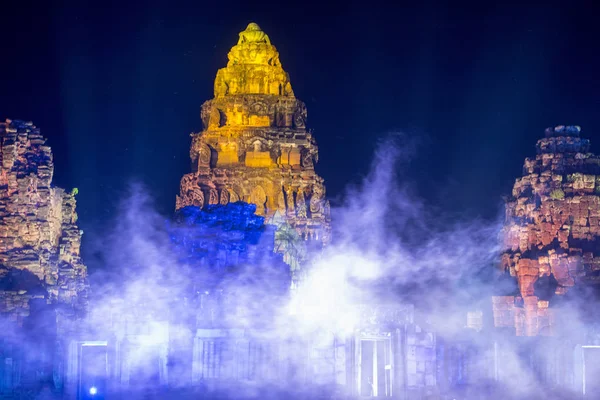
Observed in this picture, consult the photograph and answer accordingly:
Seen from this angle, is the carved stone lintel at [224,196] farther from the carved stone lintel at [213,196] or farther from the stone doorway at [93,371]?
the stone doorway at [93,371]

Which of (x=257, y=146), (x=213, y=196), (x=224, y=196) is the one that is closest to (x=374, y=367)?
(x=224, y=196)

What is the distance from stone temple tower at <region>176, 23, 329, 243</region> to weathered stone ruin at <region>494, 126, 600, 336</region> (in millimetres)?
9472

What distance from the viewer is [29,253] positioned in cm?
5694

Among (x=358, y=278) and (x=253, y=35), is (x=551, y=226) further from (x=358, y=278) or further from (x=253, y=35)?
(x=253, y=35)

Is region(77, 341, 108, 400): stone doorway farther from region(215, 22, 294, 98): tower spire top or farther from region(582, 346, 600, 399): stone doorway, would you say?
region(215, 22, 294, 98): tower spire top

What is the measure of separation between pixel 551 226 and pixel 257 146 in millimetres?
14986

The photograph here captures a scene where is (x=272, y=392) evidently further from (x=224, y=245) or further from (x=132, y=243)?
(x=132, y=243)

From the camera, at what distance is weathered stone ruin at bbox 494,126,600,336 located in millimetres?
68062

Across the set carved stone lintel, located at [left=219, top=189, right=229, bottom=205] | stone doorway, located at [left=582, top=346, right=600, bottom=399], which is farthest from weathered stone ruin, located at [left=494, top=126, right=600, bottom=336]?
carved stone lintel, located at [left=219, top=189, right=229, bottom=205]

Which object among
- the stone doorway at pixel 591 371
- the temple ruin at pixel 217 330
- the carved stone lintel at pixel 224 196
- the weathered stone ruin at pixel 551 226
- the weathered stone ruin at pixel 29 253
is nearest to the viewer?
the weathered stone ruin at pixel 29 253

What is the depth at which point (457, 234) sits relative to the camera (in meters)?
71.0

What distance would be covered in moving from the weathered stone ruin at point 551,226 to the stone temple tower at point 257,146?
9472 millimetres

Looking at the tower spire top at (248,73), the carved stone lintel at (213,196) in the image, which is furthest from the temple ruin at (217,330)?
the tower spire top at (248,73)

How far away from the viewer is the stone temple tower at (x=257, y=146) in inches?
2948
